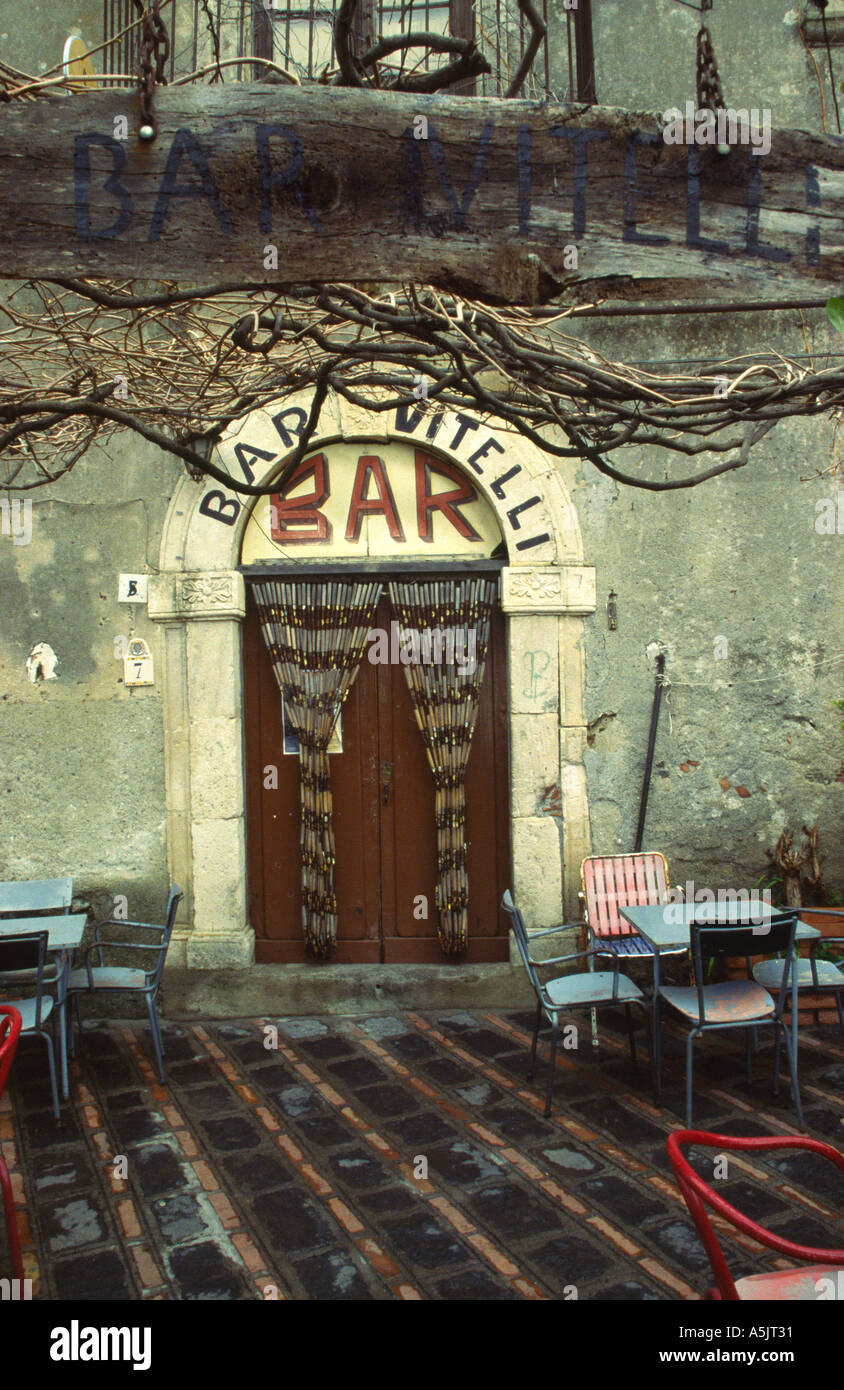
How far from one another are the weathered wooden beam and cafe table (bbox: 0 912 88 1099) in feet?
11.3

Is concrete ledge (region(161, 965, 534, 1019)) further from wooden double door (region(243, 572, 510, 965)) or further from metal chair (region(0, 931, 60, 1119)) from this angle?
metal chair (region(0, 931, 60, 1119))

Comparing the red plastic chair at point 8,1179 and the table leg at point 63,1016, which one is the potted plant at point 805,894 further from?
the red plastic chair at point 8,1179

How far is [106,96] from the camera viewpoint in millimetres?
1859

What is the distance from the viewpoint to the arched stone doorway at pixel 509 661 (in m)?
5.87

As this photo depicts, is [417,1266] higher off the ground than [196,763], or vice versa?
[196,763]

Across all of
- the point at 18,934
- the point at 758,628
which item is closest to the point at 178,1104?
the point at 18,934

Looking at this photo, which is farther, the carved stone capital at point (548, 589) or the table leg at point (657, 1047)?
Result: the carved stone capital at point (548, 589)

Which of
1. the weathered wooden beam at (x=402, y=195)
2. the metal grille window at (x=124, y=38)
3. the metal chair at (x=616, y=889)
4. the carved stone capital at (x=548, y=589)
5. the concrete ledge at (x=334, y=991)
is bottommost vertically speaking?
the concrete ledge at (x=334, y=991)

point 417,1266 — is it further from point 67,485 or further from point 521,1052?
point 67,485

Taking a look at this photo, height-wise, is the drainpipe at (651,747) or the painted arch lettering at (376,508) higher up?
the painted arch lettering at (376,508)

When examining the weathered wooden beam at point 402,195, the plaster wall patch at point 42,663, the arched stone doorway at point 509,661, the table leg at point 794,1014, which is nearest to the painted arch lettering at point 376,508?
the arched stone doorway at point 509,661

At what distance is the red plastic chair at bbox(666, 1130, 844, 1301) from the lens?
2029 mm

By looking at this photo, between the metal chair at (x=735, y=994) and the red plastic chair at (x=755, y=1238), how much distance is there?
72.1 inches

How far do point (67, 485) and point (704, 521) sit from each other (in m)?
3.85
